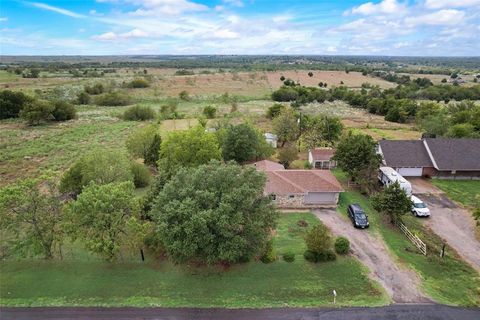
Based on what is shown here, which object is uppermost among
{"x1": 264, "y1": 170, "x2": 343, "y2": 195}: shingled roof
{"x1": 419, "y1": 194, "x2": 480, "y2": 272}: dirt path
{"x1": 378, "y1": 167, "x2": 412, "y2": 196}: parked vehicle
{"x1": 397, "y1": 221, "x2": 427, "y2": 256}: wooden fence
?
{"x1": 264, "y1": 170, "x2": 343, "y2": 195}: shingled roof

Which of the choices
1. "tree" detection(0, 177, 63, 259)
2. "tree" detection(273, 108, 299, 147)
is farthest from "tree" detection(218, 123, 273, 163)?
"tree" detection(0, 177, 63, 259)

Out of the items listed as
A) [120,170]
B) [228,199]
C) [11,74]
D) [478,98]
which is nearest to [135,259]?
[228,199]

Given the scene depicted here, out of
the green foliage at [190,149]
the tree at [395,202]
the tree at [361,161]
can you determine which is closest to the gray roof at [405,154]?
the tree at [361,161]

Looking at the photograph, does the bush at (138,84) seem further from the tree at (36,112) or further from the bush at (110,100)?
the tree at (36,112)

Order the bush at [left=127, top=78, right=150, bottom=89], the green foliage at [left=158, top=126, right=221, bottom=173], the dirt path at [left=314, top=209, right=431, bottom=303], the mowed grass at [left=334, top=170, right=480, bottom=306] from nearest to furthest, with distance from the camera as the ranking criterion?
the mowed grass at [left=334, top=170, right=480, bottom=306] < the dirt path at [left=314, top=209, right=431, bottom=303] < the green foliage at [left=158, top=126, right=221, bottom=173] < the bush at [left=127, top=78, right=150, bottom=89]

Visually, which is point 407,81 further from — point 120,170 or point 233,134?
point 120,170

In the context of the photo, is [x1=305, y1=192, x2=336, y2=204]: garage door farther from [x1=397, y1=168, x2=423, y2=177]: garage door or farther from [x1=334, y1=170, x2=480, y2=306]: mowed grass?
[x1=397, y1=168, x2=423, y2=177]: garage door

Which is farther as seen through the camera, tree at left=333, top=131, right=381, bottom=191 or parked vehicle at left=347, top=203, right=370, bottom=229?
tree at left=333, top=131, right=381, bottom=191
